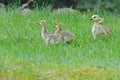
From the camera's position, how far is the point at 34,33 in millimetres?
13953

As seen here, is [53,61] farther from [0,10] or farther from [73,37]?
[0,10]

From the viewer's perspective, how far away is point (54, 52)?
11844 mm

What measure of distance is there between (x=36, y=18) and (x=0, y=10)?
1.24m

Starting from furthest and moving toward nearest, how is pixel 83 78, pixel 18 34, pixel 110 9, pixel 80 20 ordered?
pixel 110 9 → pixel 80 20 → pixel 18 34 → pixel 83 78

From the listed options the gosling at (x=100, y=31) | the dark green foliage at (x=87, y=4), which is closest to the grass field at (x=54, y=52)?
the gosling at (x=100, y=31)

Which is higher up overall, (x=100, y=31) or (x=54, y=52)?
(x=100, y=31)

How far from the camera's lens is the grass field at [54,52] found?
9.89m

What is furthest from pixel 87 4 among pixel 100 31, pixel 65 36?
pixel 65 36

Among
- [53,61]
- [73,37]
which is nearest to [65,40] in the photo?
[73,37]

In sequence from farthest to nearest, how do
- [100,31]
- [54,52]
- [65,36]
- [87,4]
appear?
[87,4], [100,31], [65,36], [54,52]

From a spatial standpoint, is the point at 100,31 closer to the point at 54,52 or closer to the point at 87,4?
the point at 54,52

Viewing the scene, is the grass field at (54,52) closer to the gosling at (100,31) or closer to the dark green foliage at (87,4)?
the gosling at (100,31)

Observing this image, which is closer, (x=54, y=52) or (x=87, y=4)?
(x=54, y=52)

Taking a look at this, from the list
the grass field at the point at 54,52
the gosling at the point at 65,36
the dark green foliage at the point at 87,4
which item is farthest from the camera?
the dark green foliage at the point at 87,4
